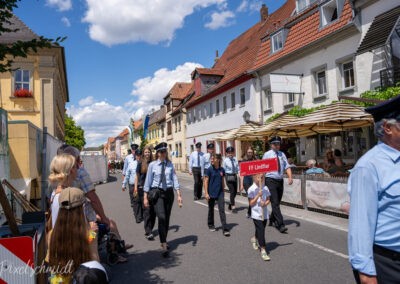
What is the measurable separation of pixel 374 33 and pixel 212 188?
954 centimetres

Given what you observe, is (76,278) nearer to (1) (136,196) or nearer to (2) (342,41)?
(1) (136,196)

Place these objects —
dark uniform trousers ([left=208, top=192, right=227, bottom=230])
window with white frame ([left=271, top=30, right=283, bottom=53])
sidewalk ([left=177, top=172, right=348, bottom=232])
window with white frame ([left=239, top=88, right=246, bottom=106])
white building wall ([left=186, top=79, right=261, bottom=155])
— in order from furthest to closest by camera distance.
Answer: window with white frame ([left=239, top=88, right=246, bottom=106]) → white building wall ([left=186, top=79, right=261, bottom=155]) → window with white frame ([left=271, top=30, right=283, bottom=53]) → sidewalk ([left=177, top=172, right=348, bottom=232]) → dark uniform trousers ([left=208, top=192, right=227, bottom=230])

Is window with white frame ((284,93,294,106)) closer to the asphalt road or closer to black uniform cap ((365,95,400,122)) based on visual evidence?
the asphalt road

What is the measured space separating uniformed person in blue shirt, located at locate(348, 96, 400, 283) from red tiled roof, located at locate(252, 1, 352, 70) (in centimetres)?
1522

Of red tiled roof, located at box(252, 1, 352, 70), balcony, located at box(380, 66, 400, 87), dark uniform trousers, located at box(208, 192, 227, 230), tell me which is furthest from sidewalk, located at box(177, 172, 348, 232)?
red tiled roof, located at box(252, 1, 352, 70)

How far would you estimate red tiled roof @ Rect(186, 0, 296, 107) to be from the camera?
81.9ft

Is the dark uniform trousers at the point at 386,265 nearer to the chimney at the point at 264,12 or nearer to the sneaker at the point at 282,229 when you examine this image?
the sneaker at the point at 282,229

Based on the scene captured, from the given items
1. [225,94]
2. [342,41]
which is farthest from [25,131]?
[225,94]

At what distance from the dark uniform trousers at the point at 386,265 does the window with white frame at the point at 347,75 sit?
601 inches

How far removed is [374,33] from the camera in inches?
524

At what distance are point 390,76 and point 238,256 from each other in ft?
35.0

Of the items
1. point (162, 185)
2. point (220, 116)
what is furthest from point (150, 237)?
point (220, 116)

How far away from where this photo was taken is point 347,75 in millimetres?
16469

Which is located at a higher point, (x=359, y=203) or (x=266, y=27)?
(x=266, y=27)
